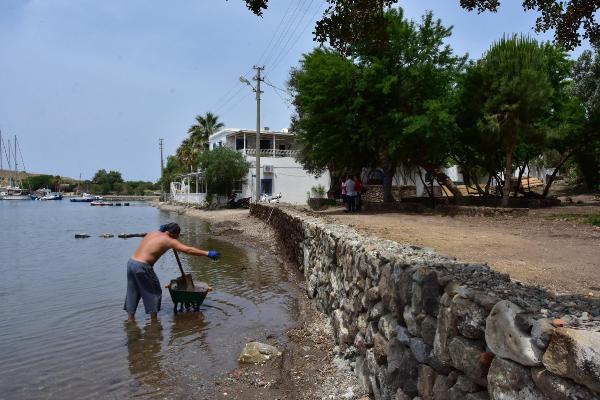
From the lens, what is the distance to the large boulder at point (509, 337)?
8.47 feet

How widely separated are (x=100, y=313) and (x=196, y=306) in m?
2.20

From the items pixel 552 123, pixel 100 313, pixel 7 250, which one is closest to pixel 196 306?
pixel 100 313

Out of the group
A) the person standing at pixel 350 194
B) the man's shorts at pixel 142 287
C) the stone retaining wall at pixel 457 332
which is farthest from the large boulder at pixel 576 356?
the person standing at pixel 350 194

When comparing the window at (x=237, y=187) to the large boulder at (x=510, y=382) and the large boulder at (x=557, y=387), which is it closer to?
the large boulder at (x=510, y=382)

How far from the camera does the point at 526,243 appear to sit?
1041 centimetres

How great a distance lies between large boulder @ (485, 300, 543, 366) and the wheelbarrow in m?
7.95

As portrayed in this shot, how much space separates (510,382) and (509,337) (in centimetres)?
25

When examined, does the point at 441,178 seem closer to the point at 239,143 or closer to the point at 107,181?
the point at 239,143

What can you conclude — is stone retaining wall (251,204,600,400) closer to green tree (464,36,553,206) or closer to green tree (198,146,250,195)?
green tree (464,36,553,206)

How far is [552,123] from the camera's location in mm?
20000

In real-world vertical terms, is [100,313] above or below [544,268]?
below

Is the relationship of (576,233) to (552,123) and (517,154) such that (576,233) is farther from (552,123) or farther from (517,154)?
(517,154)

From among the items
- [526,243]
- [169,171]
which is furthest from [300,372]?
[169,171]

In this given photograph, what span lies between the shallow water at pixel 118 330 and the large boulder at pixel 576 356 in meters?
5.02
